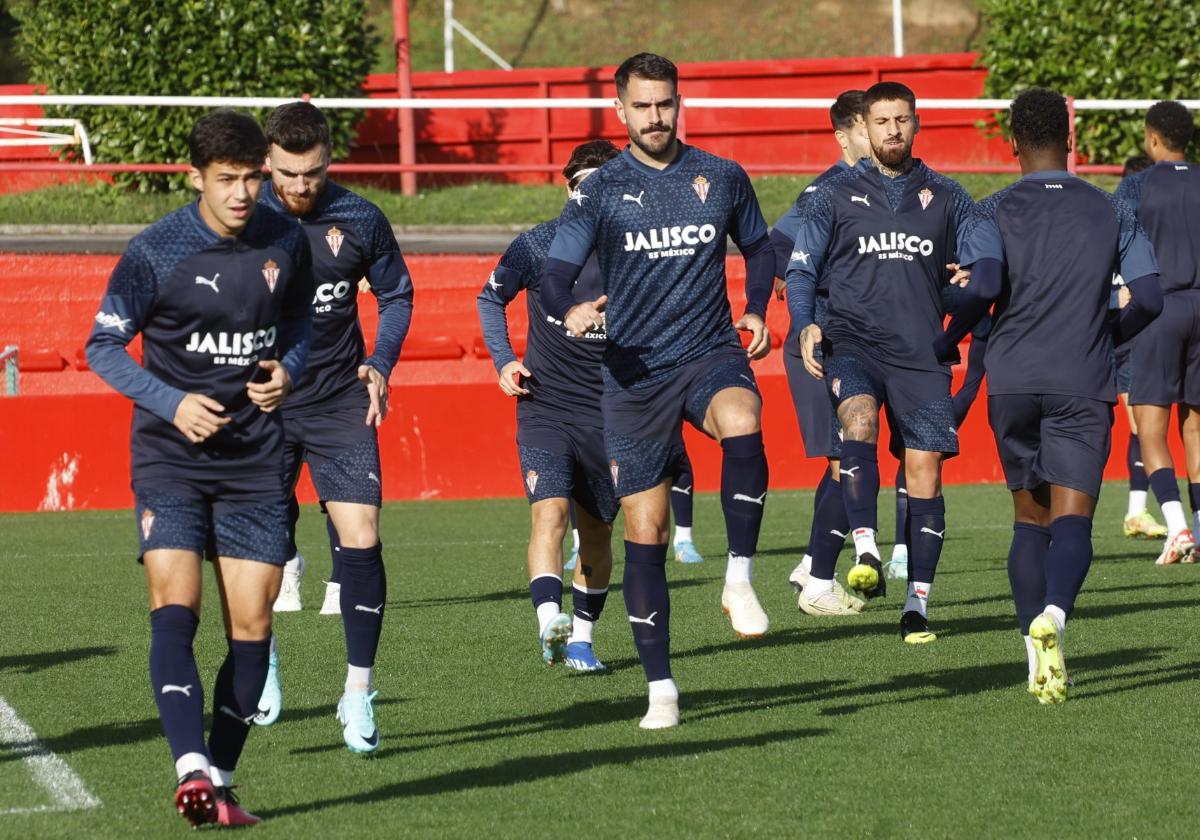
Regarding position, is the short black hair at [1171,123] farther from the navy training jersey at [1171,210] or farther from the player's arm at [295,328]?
the player's arm at [295,328]

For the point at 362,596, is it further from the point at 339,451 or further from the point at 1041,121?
the point at 1041,121

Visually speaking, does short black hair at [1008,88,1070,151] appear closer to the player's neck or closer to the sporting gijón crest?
the player's neck

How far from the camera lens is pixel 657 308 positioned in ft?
23.1

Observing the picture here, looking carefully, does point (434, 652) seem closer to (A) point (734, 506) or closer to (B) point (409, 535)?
(A) point (734, 506)

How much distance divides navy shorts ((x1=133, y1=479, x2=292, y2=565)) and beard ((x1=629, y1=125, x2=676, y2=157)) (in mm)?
2045

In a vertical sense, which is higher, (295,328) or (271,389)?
(295,328)

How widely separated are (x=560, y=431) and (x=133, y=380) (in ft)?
10.6

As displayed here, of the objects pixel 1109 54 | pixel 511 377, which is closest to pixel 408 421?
pixel 511 377

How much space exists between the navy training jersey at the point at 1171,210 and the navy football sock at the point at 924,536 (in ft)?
11.4

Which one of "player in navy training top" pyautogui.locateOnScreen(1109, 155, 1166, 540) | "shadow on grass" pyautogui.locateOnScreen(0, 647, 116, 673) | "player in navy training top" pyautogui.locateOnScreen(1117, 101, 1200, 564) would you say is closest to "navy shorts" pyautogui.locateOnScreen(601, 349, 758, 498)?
"shadow on grass" pyautogui.locateOnScreen(0, 647, 116, 673)

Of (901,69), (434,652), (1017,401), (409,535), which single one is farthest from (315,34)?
(1017,401)

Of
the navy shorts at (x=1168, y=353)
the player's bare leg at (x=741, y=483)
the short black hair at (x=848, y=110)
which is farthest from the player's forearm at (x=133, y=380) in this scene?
the navy shorts at (x=1168, y=353)

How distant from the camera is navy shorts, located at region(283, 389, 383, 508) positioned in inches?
279

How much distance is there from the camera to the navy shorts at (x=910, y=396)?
8750mm
